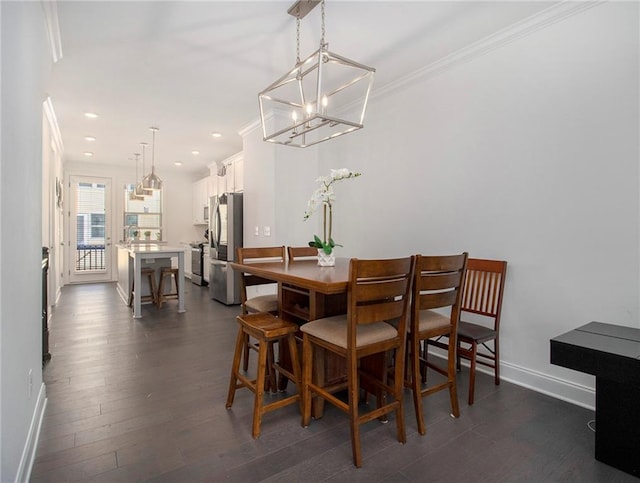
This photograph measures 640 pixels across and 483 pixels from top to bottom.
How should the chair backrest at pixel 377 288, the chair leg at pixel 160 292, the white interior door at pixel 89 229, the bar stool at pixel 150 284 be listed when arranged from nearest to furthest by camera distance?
the chair backrest at pixel 377 288 < the chair leg at pixel 160 292 < the bar stool at pixel 150 284 < the white interior door at pixel 89 229

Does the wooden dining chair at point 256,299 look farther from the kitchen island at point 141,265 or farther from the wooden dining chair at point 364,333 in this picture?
the kitchen island at point 141,265

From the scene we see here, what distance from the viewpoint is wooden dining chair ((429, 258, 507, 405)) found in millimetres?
2453

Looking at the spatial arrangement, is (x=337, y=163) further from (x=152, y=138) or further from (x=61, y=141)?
(x=61, y=141)

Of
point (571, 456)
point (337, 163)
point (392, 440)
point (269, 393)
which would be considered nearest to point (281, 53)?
point (337, 163)

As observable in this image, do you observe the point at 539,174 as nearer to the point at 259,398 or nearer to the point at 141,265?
the point at 259,398

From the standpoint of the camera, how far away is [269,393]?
2.49m

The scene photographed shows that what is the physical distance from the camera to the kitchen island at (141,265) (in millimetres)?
4609

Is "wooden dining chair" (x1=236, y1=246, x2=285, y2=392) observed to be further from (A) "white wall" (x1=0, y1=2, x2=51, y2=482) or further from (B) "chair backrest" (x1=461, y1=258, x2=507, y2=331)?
(B) "chair backrest" (x1=461, y1=258, x2=507, y2=331)

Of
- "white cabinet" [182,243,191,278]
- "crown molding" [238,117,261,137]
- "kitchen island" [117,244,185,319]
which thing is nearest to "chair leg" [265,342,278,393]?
"kitchen island" [117,244,185,319]

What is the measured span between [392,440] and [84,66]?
392cm

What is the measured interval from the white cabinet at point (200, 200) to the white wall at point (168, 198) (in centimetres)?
26

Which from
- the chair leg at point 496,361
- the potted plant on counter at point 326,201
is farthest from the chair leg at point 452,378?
the potted plant on counter at point 326,201

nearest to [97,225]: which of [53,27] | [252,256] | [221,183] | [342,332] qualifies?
[221,183]

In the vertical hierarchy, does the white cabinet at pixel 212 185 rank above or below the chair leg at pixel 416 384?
above
